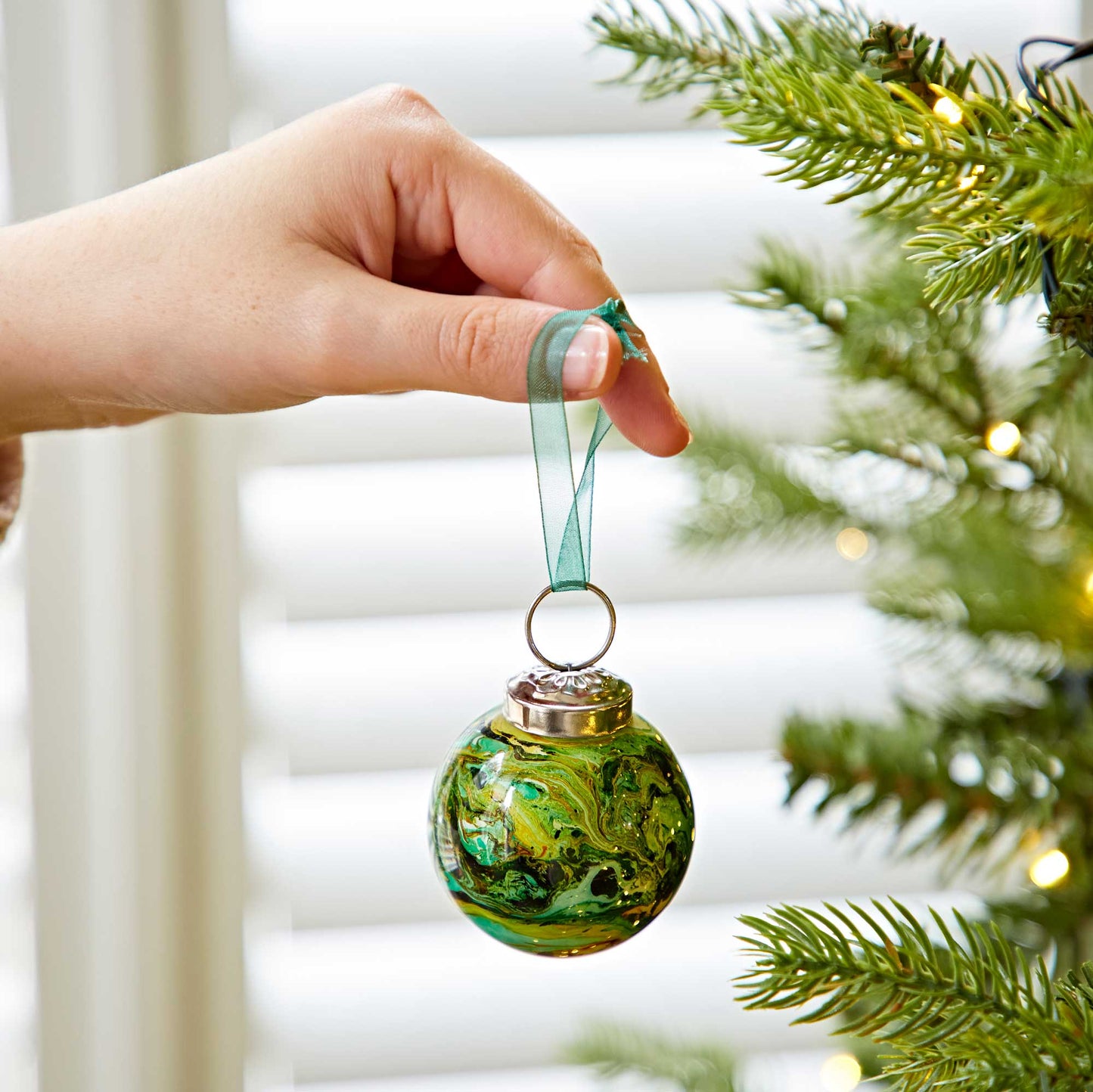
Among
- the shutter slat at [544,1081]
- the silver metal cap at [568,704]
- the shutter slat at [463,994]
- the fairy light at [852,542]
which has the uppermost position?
the fairy light at [852,542]

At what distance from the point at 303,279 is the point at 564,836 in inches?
13.3

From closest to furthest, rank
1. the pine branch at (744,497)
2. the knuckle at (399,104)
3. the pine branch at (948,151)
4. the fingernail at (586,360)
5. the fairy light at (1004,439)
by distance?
the pine branch at (948,151), the fingernail at (586,360), the knuckle at (399,104), the fairy light at (1004,439), the pine branch at (744,497)

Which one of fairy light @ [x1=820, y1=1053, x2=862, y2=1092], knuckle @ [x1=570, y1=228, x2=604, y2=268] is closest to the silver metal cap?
knuckle @ [x1=570, y1=228, x2=604, y2=268]

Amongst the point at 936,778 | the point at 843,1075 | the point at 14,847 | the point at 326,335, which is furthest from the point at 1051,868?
the point at 14,847

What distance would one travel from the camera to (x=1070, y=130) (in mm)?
420

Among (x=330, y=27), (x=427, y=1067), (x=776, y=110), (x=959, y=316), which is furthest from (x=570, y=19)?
(x=427, y=1067)

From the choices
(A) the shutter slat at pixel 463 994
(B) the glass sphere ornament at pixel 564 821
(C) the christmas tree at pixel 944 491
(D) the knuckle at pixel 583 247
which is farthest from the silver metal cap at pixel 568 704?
(A) the shutter slat at pixel 463 994

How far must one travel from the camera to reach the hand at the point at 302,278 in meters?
0.62

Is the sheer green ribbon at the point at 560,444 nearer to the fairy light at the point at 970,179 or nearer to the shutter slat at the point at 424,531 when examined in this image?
the fairy light at the point at 970,179

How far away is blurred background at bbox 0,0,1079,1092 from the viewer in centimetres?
113

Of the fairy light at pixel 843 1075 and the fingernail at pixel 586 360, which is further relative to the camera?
the fairy light at pixel 843 1075

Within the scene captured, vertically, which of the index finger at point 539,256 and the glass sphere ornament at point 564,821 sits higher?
the index finger at point 539,256

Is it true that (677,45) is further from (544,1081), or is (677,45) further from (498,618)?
(544,1081)

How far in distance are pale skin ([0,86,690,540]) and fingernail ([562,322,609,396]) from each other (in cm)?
3
